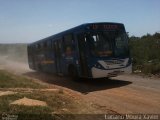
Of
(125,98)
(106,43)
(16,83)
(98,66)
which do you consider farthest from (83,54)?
(125,98)

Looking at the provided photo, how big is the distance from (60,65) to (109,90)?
662 centimetres

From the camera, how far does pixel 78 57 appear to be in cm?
1756

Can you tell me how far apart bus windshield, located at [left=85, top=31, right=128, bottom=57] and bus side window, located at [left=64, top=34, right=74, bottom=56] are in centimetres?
204

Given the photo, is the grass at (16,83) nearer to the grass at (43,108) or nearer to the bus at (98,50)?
the bus at (98,50)

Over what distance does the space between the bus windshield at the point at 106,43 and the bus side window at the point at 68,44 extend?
2.04 meters

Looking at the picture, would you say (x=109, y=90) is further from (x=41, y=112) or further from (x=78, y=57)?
(x=41, y=112)

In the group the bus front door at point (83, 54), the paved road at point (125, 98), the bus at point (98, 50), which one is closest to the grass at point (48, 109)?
the paved road at point (125, 98)

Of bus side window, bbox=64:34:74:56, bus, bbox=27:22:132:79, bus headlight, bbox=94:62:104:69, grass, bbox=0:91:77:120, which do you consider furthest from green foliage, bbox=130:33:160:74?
grass, bbox=0:91:77:120

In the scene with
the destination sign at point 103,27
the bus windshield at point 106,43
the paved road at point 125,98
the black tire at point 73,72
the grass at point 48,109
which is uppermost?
the destination sign at point 103,27

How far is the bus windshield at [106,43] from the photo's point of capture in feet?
54.4

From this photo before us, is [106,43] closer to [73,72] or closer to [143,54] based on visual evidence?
[73,72]

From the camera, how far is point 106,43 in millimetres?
16766

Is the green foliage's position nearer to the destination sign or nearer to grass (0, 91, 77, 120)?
the destination sign

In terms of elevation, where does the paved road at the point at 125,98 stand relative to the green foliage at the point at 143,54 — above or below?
below
